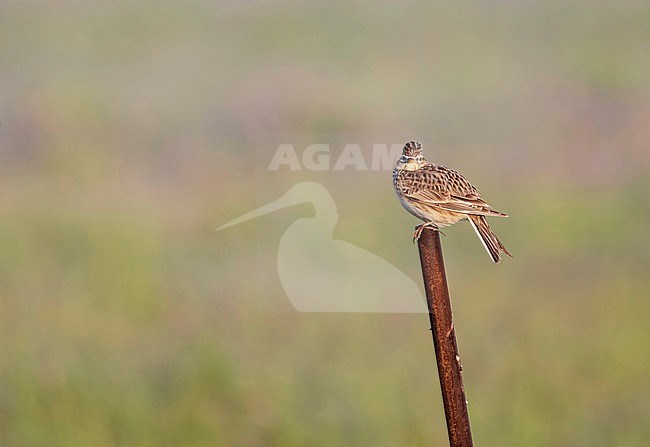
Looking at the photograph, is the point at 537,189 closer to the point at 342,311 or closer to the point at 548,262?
the point at 548,262

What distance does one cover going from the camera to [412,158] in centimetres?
518

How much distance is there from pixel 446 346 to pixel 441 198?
1156 mm

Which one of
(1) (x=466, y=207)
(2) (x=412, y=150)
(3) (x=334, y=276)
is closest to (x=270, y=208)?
(3) (x=334, y=276)

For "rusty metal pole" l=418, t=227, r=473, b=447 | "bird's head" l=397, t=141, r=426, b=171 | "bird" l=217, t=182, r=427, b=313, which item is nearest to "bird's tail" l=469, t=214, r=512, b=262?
"bird's head" l=397, t=141, r=426, b=171

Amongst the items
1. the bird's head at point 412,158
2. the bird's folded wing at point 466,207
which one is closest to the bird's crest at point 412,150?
the bird's head at point 412,158

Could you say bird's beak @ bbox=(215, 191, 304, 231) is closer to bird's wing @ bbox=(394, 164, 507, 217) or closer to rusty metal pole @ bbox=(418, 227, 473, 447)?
bird's wing @ bbox=(394, 164, 507, 217)

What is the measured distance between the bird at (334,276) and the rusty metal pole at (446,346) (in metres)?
3.84

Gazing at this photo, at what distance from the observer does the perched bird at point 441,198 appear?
4.75 m

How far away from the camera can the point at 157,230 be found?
32.1ft

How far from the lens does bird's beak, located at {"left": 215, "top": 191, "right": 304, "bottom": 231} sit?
964cm

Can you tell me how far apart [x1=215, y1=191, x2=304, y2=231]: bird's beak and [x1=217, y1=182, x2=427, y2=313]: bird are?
68cm

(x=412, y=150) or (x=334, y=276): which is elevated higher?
(x=412, y=150)

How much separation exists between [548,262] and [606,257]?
0.55 m

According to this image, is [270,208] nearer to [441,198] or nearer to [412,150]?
[412,150]
